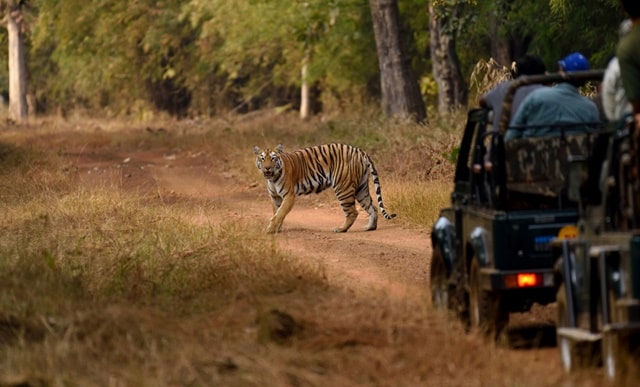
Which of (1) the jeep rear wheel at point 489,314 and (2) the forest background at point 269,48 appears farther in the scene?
(2) the forest background at point 269,48

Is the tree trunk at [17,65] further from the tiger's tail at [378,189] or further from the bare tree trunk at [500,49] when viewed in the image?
the tiger's tail at [378,189]

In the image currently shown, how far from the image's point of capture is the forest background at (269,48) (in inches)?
1110

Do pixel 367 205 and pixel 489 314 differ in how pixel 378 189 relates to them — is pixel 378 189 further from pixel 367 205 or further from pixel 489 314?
pixel 489 314

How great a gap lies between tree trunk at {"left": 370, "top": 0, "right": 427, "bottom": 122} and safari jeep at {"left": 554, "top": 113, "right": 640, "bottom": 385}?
77.1ft

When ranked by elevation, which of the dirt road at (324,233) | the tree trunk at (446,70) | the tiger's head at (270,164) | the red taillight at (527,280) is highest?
the tree trunk at (446,70)

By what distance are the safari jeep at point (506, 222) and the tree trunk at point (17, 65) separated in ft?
147

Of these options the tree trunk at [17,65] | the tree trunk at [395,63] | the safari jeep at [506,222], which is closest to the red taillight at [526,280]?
the safari jeep at [506,222]

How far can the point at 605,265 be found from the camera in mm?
7215

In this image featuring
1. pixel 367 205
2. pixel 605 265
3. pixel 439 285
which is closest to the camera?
pixel 605 265

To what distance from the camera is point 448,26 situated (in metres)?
28.8

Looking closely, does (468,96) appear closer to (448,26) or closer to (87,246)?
(448,26)

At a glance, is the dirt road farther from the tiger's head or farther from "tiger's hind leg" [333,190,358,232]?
the tiger's head

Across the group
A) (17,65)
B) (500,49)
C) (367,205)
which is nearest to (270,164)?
(367,205)

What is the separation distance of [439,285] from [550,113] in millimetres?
1610
